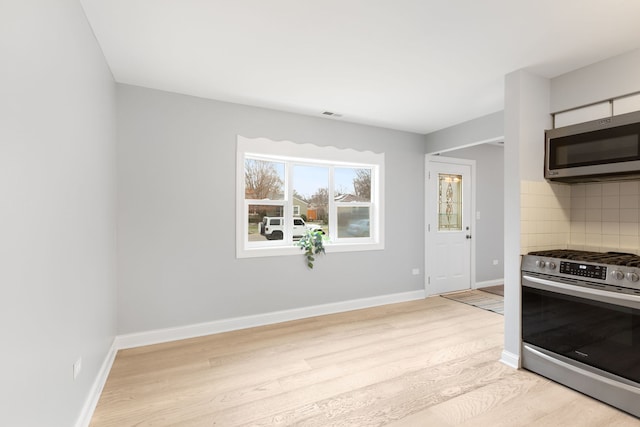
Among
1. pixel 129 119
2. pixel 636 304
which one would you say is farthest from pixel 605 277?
pixel 129 119

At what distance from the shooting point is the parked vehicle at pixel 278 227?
373 centimetres

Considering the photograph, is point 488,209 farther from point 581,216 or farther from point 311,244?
point 311,244

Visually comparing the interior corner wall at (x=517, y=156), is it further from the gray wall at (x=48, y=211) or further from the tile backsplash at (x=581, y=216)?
the gray wall at (x=48, y=211)

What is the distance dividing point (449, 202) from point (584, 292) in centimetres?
296

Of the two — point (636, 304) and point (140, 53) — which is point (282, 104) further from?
point (636, 304)

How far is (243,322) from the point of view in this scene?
134 inches

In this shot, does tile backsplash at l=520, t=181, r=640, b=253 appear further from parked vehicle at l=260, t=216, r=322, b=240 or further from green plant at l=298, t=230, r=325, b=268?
parked vehicle at l=260, t=216, r=322, b=240

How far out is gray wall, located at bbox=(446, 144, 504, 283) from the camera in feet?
17.1

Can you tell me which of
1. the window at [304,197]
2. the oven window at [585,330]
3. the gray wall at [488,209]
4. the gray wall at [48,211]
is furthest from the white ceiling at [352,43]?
the gray wall at [488,209]

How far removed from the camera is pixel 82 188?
5.94 feet

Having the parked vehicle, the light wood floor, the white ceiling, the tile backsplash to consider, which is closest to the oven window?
the light wood floor

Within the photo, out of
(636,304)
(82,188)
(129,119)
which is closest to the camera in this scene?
(82,188)

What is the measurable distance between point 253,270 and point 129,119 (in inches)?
78.7

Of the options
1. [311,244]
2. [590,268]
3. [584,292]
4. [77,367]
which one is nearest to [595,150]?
[590,268]
